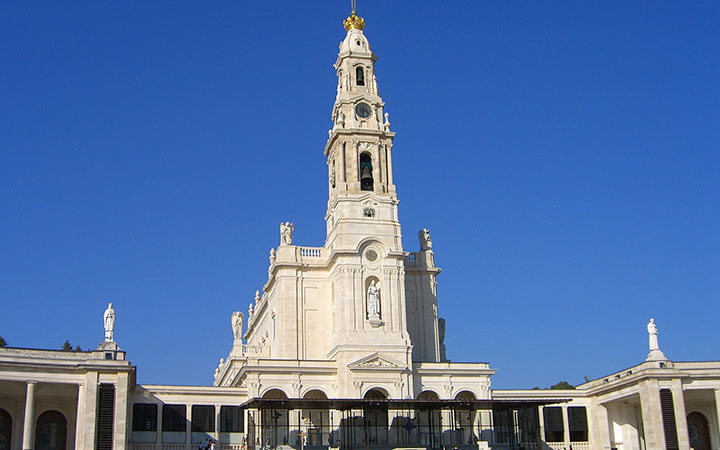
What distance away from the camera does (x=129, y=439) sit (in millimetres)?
57625

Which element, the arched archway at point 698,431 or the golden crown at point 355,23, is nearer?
the arched archway at point 698,431

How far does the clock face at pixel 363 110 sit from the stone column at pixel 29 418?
1257 inches

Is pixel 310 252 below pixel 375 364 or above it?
above

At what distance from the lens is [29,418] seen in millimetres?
52000

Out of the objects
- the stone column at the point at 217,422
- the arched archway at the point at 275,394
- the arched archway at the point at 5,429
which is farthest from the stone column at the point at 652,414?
the arched archway at the point at 5,429

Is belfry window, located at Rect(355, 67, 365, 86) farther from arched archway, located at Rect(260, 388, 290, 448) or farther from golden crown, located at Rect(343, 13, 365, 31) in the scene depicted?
arched archway, located at Rect(260, 388, 290, 448)

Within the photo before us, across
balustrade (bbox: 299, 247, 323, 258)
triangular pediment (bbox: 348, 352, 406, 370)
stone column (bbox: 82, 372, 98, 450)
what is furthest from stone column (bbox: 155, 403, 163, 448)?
balustrade (bbox: 299, 247, 323, 258)

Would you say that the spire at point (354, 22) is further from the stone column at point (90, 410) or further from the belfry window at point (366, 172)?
the stone column at point (90, 410)

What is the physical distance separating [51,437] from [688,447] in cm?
3968

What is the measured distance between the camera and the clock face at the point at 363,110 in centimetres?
7200

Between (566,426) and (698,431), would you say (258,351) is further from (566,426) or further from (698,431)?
(698,431)

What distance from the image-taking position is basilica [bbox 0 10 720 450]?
54688mm

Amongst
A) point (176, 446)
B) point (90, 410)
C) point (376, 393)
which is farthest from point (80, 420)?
point (376, 393)

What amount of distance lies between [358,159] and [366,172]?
1.17 metres
